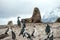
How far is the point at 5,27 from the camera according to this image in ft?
40.2

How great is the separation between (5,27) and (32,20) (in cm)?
207

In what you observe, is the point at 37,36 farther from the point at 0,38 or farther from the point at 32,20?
the point at 32,20

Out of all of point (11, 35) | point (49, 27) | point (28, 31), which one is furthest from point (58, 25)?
point (11, 35)

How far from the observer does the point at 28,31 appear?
37.5ft

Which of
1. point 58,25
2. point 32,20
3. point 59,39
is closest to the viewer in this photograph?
point 59,39

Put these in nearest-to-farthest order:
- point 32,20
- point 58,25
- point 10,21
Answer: point 58,25 → point 10,21 → point 32,20

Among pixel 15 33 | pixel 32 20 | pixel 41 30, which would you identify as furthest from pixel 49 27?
pixel 32 20

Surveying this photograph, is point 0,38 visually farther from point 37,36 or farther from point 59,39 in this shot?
point 59,39

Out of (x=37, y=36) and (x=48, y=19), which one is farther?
(x=48, y=19)

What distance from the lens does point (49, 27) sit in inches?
445

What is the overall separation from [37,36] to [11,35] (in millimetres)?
1119

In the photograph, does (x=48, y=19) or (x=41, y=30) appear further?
(x=48, y=19)

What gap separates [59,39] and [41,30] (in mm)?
931

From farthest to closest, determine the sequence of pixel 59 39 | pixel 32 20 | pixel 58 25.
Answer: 1. pixel 32 20
2. pixel 58 25
3. pixel 59 39
